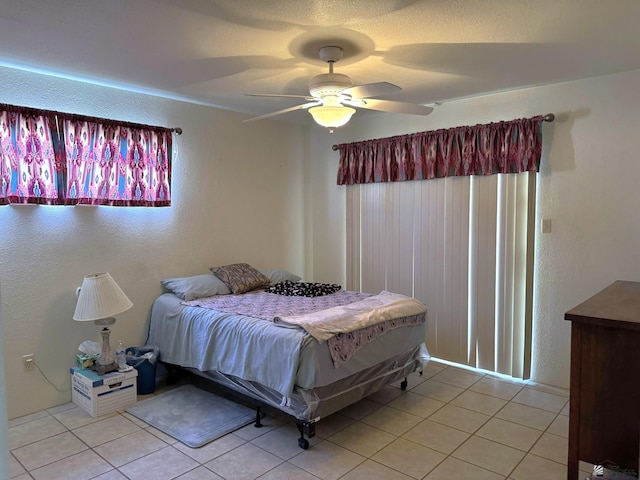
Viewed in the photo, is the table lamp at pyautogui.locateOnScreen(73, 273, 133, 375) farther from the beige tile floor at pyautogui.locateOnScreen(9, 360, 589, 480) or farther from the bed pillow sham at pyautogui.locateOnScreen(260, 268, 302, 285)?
the bed pillow sham at pyautogui.locateOnScreen(260, 268, 302, 285)

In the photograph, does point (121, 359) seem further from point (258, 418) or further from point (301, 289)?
point (301, 289)

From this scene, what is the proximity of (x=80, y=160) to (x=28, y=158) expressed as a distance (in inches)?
13.5

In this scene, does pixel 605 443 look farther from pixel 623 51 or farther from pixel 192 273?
pixel 192 273

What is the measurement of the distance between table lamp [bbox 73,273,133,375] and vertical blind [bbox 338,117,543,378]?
2.48m

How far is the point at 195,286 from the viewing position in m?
3.81

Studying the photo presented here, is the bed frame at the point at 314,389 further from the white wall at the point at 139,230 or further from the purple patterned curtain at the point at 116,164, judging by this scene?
the purple patterned curtain at the point at 116,164

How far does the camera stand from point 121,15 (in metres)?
2.24

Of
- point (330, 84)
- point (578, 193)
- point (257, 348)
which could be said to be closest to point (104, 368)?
point (257, 348)

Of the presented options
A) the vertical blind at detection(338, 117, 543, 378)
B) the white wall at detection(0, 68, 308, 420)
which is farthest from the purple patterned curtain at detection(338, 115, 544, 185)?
the white wall at detection(0, 68, 308, 420)

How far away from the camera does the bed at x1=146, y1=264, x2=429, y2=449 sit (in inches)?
106

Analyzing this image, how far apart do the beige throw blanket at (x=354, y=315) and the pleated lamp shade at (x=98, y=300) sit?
126 centimetres

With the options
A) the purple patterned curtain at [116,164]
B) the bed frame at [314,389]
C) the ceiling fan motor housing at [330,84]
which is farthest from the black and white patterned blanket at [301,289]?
the ceiling fan motor housing at [330,84]

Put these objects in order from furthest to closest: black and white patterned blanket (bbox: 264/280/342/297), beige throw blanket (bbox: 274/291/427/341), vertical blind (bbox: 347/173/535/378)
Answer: black and white patterned blanket (bbox: 264/280/342/297), vertical blind (bbox: 347/173/535/378), beige throw blanket (bbox: 274/291/427/341)

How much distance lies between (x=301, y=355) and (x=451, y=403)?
1426 millimetres
